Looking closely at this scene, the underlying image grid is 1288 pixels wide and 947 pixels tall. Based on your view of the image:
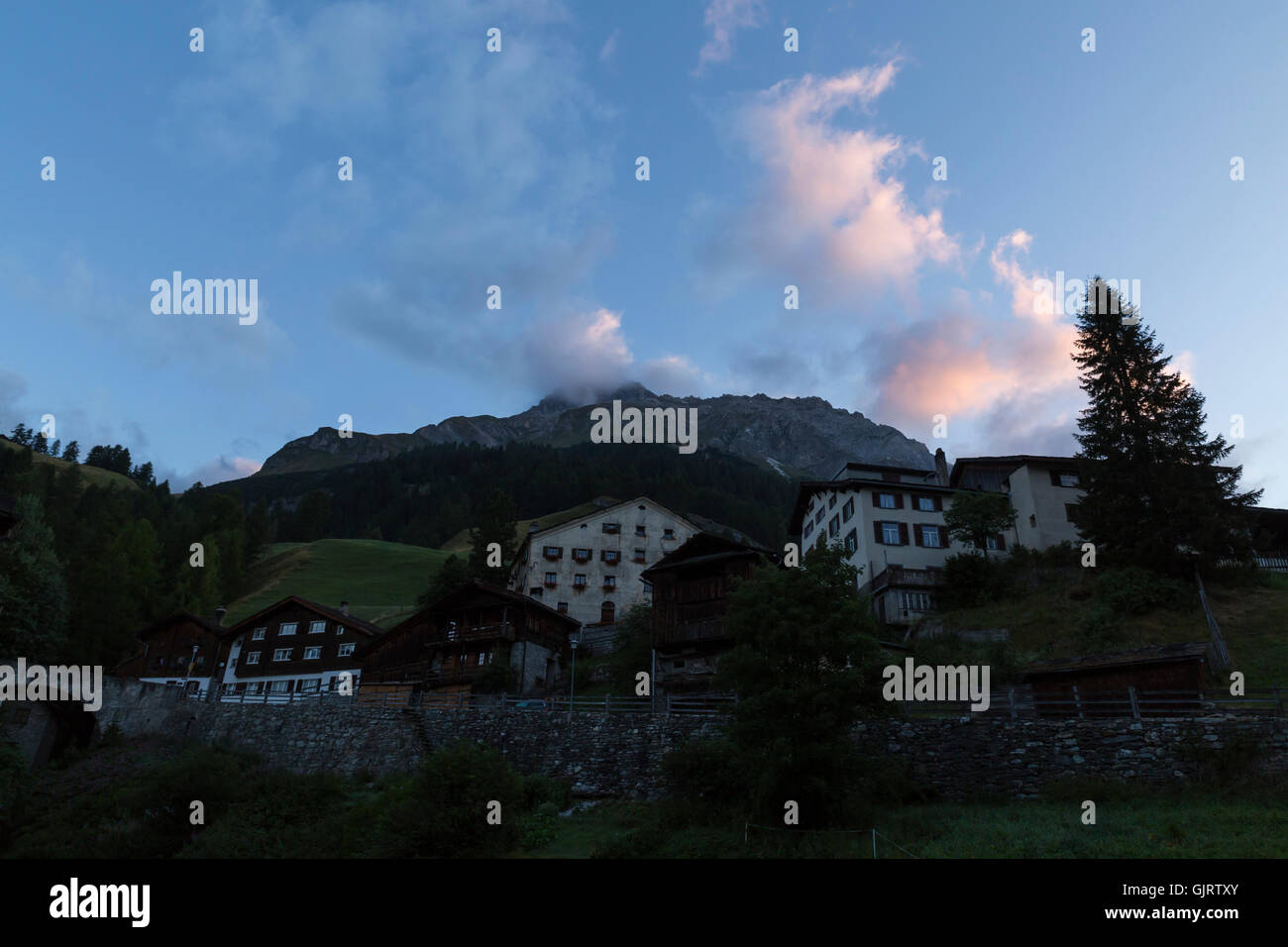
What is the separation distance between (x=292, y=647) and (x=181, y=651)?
34.3 feet

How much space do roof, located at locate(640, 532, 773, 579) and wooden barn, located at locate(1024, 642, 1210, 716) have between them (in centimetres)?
1794

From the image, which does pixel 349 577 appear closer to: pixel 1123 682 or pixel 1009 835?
pixel 1123 682

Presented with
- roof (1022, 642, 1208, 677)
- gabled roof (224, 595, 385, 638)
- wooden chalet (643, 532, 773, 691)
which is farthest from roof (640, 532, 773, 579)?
gabled roof (224, 595, 385, 638)

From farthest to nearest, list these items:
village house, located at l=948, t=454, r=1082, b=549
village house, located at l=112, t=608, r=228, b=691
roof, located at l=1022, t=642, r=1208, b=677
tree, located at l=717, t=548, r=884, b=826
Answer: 1. village house, located at l=112, t=608, r=228, b=691
2. village house, located at l=948, t=454, r=1082, b=549
3. roof, located at l=1022, t=642, r=1208, b=677
4. tree, located at l=717, t=548, r=884, b=826

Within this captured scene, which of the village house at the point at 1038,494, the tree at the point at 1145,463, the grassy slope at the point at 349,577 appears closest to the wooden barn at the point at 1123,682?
the tree at the point at 1145,463

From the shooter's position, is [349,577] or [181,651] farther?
[349,577]

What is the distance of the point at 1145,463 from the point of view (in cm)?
4059

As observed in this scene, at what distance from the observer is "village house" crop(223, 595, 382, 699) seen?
64.2m

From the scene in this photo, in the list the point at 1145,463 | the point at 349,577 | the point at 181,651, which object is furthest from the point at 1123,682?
the point at 349,577

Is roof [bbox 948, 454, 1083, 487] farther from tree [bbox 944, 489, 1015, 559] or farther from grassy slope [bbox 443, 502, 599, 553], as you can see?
grassy slope [bbox 443, 502, 599, 553]

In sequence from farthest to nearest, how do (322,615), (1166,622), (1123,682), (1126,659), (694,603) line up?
(322,615)
(694,603)
(1166,622)
(1123,682)
(1126,659)
